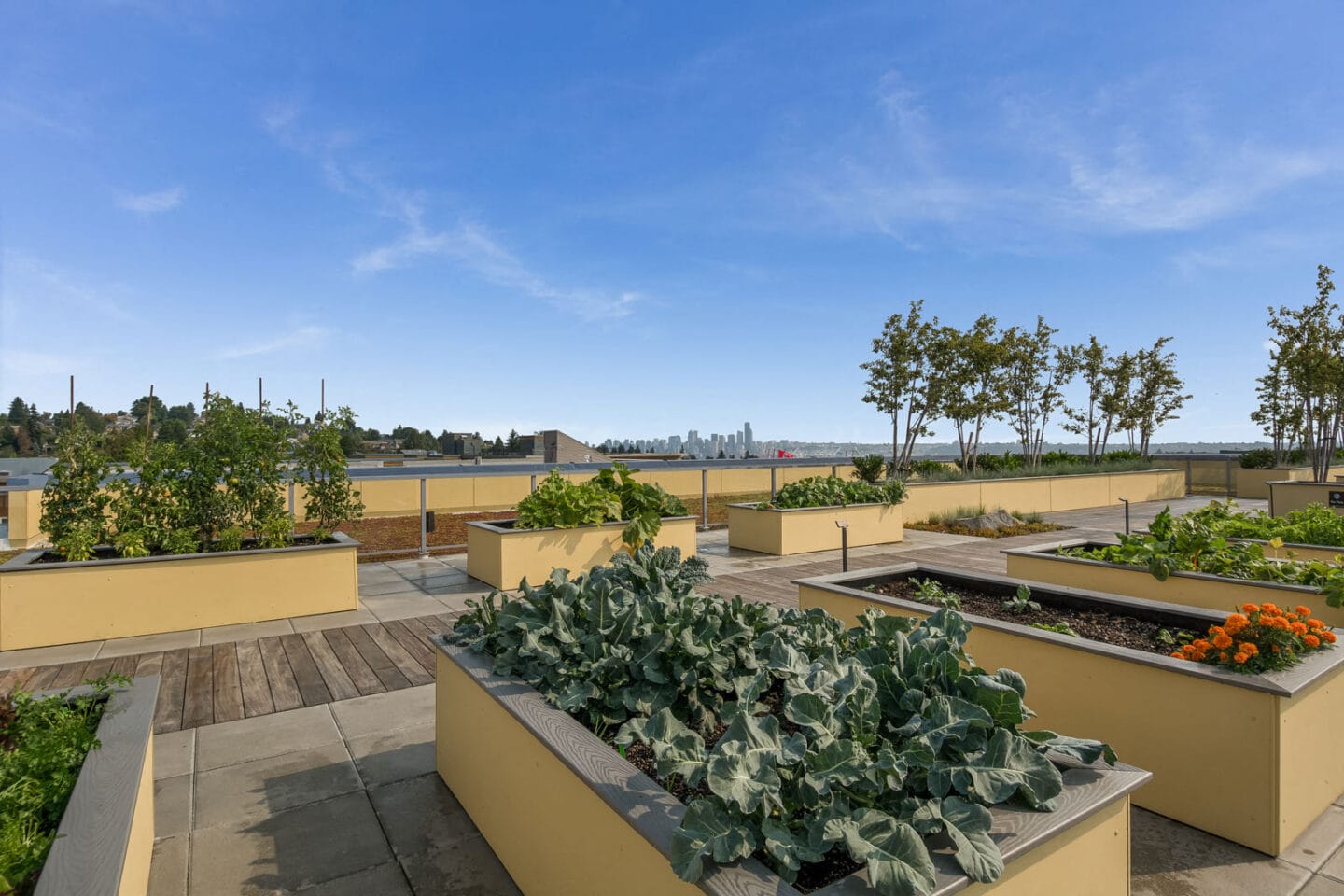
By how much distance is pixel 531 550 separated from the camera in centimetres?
689

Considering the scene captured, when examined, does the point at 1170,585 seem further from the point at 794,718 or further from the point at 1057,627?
the point at 794,718

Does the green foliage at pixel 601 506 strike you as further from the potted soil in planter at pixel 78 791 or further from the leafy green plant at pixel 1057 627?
the potted soil in planter at pixel 78 791

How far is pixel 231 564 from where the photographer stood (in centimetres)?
550

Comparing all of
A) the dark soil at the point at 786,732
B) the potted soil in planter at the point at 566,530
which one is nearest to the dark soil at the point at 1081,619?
the dark soil at the point at 786,732

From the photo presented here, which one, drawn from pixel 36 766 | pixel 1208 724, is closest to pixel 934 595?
pixel 1208 724

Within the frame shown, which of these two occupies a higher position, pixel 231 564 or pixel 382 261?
pixel 382 261

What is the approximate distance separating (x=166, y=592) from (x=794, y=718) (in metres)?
5.85

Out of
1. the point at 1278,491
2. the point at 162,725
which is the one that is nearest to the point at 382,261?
the point at 162,725

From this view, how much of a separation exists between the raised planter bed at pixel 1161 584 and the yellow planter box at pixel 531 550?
3.39 metres

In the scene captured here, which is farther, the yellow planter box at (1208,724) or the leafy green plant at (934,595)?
the leafy green plant at (934,595)

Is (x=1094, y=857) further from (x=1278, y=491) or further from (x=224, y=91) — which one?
(x=1278, y=491)

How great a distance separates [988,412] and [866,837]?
17941mm

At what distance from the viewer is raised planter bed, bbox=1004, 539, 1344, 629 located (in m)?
3.96

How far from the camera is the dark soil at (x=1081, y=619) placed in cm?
332
